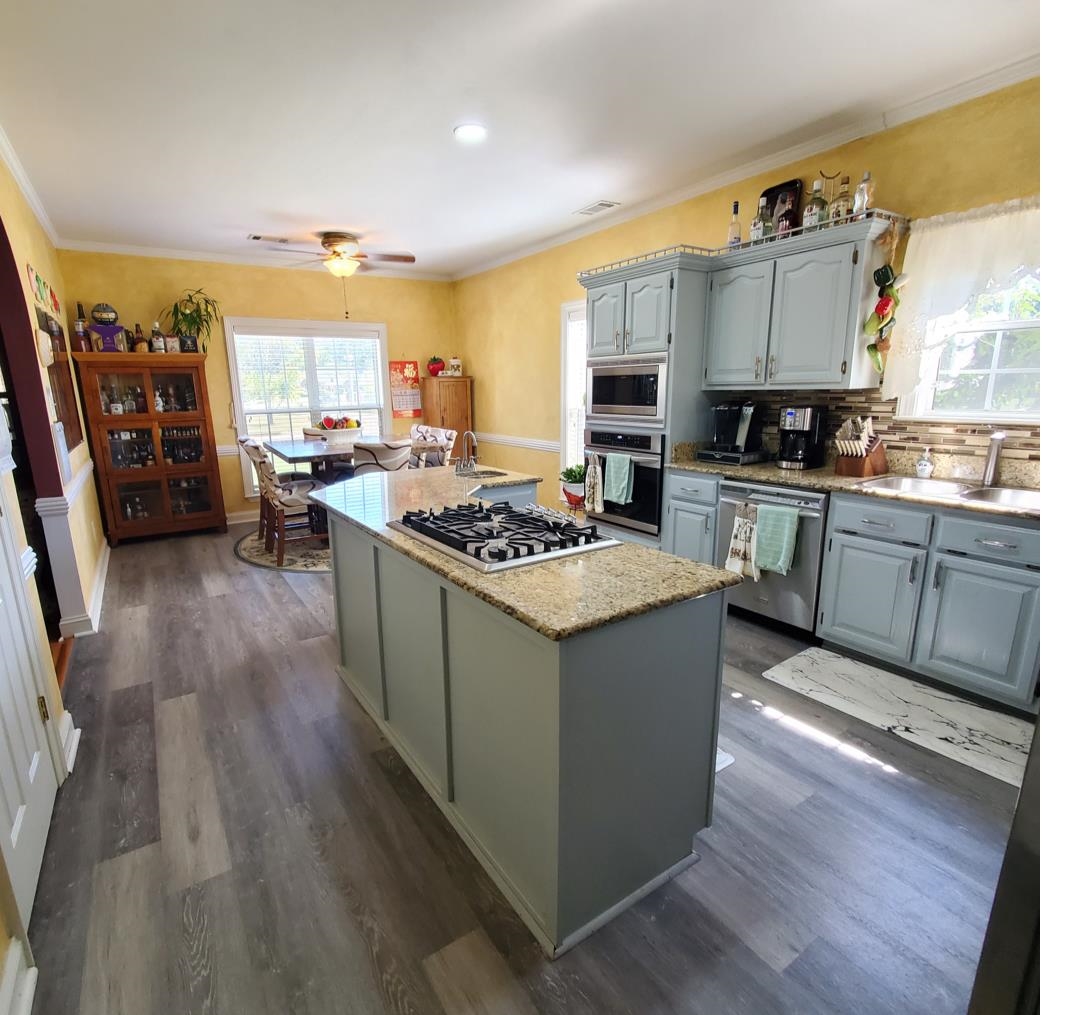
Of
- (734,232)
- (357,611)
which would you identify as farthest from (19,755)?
(734,232)

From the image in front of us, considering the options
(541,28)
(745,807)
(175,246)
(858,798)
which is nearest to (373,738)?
(745,807)

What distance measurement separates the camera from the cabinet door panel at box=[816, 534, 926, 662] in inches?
106

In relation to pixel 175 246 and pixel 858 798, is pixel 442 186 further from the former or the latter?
pixel 858 798

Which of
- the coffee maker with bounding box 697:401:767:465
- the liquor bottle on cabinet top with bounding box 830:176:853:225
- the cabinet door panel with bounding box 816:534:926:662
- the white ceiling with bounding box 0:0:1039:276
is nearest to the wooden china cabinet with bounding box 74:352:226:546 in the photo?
the white ceiling with bounding box 0:0:1039:276

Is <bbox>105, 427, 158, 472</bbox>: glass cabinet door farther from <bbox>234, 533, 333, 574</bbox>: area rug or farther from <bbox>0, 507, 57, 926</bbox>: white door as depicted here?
<bbox>0, 507, 57, 926</bbox>: white door

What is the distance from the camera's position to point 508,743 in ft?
5.17

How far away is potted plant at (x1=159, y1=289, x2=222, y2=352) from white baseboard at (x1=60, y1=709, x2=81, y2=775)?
4.14m

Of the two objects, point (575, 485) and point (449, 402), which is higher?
point (449, 402)

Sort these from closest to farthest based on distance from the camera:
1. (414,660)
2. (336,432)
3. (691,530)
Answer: (414,660)
(691,530)
(336,432)

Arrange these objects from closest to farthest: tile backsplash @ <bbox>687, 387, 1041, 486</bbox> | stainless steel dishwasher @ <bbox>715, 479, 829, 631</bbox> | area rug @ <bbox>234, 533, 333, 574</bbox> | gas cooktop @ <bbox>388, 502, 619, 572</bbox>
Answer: gas cooktop @ <bbox>388, 502, 619, 572</bbox>, tile backsplash @ <bbox>687, 387, 1041, 486</bbox>, stainless steel dishwasher @ <bbox>715, 479, 829, 631</bbox>, area rug @ <bbox>234, 533, 333, 574</bbox>

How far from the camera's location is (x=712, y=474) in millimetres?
3432

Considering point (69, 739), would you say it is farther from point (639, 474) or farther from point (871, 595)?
point (871, 595)

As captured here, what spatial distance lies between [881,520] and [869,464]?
0.46 metres

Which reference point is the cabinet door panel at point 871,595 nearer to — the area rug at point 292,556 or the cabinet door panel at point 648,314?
the cabinet door panel at point 648,314
